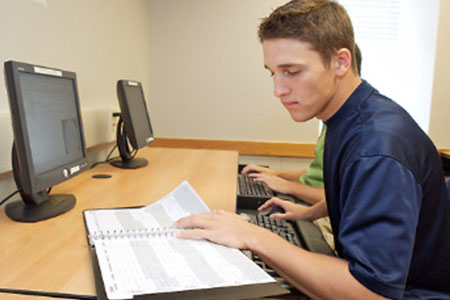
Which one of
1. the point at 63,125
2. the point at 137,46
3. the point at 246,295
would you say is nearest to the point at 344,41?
the point at 246,295

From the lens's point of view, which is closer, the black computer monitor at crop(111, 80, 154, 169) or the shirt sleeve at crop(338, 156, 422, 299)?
the shirt sleeve at crop(338, 156, 422, 299)

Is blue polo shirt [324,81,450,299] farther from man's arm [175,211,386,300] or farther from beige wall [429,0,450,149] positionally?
beige wall [429,0,450,149]

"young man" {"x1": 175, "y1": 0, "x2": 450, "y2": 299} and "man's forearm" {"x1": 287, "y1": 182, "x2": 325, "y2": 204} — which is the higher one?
→ "young man" {"x1": 175, "y1": 0, "x2": 450, "y2": 299}

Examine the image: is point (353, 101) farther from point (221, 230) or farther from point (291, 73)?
point (221, 230)

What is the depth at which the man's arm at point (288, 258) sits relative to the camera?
687mm

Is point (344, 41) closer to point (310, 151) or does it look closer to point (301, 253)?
point (301, 253)

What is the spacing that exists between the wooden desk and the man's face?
0.43 meters

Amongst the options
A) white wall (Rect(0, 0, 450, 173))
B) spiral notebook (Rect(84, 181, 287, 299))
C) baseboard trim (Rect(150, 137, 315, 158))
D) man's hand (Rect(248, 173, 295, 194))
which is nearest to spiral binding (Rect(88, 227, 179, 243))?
spiral notebook (Rect(84, 181, 287, 299))

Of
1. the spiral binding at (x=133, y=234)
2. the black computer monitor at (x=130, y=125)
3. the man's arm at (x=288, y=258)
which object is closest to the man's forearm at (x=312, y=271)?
the man's arm at (x=288, y=258)

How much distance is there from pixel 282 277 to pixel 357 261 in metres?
0.16

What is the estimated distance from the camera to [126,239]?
31.8 inches

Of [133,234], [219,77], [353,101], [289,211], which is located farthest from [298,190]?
[219,77]

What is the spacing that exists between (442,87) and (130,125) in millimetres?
2330

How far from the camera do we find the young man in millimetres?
662
